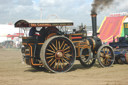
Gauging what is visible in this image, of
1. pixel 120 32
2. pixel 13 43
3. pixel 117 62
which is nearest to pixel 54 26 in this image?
pixel 117 62

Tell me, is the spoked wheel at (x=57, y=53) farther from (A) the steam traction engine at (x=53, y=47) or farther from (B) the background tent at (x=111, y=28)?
(B) the background tent at (x=111, y=28)

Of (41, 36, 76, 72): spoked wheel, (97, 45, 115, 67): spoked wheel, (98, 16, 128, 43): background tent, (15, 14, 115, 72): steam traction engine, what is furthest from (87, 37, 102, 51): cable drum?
(98, 16, 128, 43): background tent

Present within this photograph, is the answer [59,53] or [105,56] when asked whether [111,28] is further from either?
[59,53]

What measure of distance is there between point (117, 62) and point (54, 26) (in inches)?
144

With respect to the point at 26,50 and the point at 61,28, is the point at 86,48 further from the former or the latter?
the point at 26,50

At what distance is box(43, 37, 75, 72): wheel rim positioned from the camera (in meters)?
6.45

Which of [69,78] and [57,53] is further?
[57,53]

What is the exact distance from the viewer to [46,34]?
692 cm

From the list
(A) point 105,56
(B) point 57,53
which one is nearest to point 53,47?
(B) point 57,53

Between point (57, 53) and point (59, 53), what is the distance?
0.21 ft

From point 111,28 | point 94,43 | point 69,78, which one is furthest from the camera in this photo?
point 111,28

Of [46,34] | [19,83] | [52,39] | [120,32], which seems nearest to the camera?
[19,83]

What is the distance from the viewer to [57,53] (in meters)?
6.55

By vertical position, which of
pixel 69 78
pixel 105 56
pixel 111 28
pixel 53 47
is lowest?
pixel 69 78
